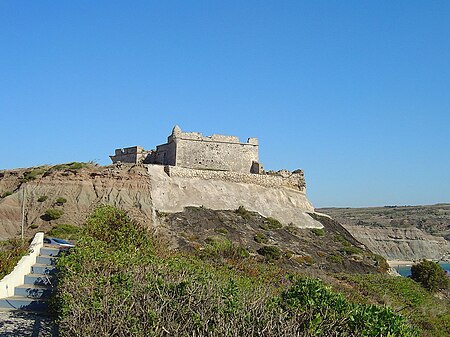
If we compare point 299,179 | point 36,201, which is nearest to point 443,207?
point 299,179

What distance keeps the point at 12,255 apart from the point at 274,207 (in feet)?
124

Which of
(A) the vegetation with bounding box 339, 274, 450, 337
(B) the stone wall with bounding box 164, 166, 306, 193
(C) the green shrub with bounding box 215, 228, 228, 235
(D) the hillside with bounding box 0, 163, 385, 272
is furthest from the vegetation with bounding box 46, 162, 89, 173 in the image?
(A) the vegetation with bounding box 339, 274, 450, 337

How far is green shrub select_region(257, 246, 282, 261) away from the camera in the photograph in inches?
1467

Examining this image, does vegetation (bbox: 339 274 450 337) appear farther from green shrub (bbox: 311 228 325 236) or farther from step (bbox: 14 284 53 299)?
green shrub (bbox: 311 228 325 236)

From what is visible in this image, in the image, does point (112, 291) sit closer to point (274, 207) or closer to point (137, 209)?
point (137, 209)

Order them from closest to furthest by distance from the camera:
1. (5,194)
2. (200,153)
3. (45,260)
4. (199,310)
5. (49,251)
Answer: (199,310) < (45,260) < (49,251) < (5,194) < (200,153)

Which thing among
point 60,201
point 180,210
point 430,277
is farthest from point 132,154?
point 430,277

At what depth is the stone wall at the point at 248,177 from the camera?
4775 centimetres

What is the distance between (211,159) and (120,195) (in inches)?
482

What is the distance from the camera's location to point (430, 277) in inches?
1391

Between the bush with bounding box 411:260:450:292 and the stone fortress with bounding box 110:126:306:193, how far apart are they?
19666 mm

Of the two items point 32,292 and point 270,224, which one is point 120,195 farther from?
point 32,292

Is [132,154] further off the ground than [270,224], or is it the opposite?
[132,154]

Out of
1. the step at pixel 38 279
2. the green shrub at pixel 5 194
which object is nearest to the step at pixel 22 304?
the step at pixel 38 279
